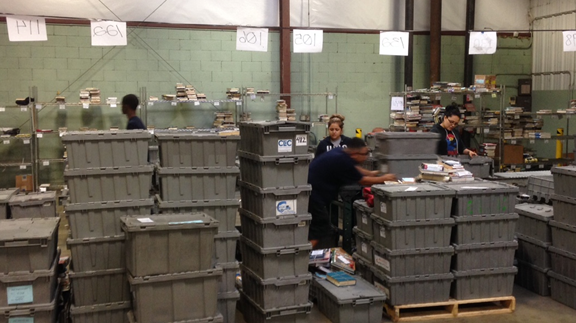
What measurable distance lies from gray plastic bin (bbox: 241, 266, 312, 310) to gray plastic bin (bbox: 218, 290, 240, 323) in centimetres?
23

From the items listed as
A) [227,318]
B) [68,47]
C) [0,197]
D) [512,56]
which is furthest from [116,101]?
[512,56]

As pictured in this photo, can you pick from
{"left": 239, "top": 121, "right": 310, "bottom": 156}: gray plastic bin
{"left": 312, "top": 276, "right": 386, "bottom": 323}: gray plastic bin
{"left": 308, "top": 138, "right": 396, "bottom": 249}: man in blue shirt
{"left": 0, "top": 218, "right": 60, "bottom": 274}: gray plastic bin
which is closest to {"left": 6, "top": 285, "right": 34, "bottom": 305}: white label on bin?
{"left": 0, "top": 218, "right": 60, "bottom": 274}: gray plastic bin

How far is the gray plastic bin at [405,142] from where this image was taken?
6781 mm

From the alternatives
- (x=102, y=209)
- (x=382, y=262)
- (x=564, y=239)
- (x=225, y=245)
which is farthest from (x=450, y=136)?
(x=102, y=209)

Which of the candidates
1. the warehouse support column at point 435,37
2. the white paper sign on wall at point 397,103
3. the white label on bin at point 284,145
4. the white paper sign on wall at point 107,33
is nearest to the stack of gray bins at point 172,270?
the white label on bin at point 284,145

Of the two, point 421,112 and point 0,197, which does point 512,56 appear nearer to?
point 421,112

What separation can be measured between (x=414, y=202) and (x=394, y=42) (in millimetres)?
5487

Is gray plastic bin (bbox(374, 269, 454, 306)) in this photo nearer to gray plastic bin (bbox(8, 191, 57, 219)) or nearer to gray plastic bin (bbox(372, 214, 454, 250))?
gray plastic bin (bbox(372, 214, 454, 250))

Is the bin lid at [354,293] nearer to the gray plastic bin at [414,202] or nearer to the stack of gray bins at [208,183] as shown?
the gray plastic bin at [414,202]

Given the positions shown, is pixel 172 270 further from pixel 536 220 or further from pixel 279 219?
pixel 536 220

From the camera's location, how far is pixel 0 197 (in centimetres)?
612

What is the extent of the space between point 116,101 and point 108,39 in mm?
1937

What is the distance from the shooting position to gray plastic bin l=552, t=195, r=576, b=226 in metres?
5.81

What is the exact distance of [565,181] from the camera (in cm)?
589
